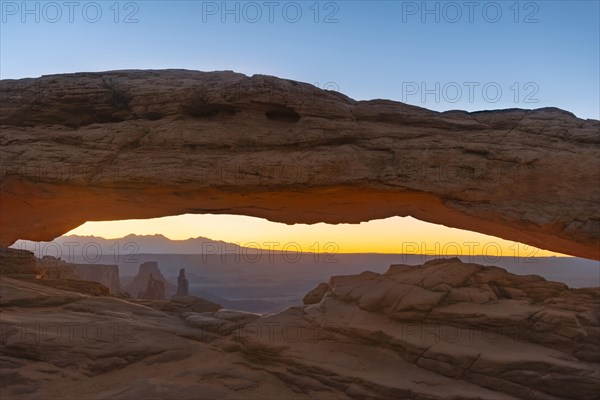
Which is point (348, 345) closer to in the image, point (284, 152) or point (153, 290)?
point (284, 152)

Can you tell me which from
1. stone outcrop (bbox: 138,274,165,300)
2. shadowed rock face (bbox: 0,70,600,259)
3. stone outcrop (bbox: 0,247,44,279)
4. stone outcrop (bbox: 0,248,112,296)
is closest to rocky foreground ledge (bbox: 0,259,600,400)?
stone outcrop (bbox: 0,248,112,296)

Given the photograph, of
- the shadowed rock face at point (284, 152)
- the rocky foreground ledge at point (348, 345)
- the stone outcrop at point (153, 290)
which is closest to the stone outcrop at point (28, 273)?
the rocky foreground ledge at point (348, 345)

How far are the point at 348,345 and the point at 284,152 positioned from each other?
6.61 m

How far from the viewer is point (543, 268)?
13100 centimetres

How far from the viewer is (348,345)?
1441cm

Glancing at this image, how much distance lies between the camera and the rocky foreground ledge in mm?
12172

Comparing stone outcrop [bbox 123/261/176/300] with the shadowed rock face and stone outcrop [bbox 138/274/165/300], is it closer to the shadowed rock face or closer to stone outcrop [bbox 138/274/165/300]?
stone outcrop [bbox 138/274/165/300]

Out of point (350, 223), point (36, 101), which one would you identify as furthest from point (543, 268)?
point (36, 101)

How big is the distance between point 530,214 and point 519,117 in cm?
354

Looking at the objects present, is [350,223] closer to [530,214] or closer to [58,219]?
[530,214]

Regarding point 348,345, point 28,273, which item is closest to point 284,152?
point 348,345

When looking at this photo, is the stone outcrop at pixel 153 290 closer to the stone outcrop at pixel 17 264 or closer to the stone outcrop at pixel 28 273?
the stone outcrop at pixel 28 273

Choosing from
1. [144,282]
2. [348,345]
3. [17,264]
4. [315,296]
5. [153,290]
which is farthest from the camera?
[144,282]

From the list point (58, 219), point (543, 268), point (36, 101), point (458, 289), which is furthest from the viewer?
point (543, 268)
